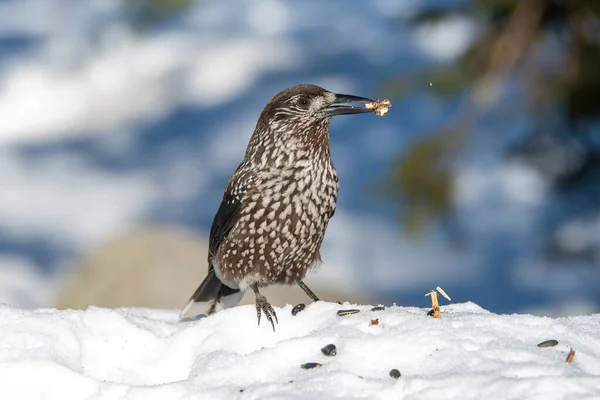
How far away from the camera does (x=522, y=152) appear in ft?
33.6

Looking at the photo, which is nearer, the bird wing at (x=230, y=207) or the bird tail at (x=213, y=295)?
the bird wing at (x=230, y=207)

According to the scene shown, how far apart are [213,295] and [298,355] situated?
6.10ft

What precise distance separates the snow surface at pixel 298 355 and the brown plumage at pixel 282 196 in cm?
55

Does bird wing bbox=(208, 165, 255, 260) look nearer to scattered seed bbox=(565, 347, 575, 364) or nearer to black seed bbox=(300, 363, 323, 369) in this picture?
black seed bbox=(300, 363, 323, 369)

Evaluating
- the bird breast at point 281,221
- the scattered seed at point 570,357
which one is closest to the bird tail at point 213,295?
the bird breast at point 281,221

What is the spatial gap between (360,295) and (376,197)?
134 centimetres

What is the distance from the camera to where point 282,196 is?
4.88 metres

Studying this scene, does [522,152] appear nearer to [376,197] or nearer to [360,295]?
[376,197]

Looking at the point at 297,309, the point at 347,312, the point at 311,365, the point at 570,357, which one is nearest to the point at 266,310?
the point at 297,309

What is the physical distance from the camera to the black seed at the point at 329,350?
3740 mm

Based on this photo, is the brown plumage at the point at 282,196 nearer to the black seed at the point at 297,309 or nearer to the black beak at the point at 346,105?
the black beak at the point at 346,105

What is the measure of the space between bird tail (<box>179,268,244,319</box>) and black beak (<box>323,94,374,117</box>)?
1231 millimetres

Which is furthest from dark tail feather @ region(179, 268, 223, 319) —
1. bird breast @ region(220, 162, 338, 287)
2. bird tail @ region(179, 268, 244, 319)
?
bird breast @ region(220, 162, 338, 287)

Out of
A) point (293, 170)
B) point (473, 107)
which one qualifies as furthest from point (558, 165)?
point (293, 170)
